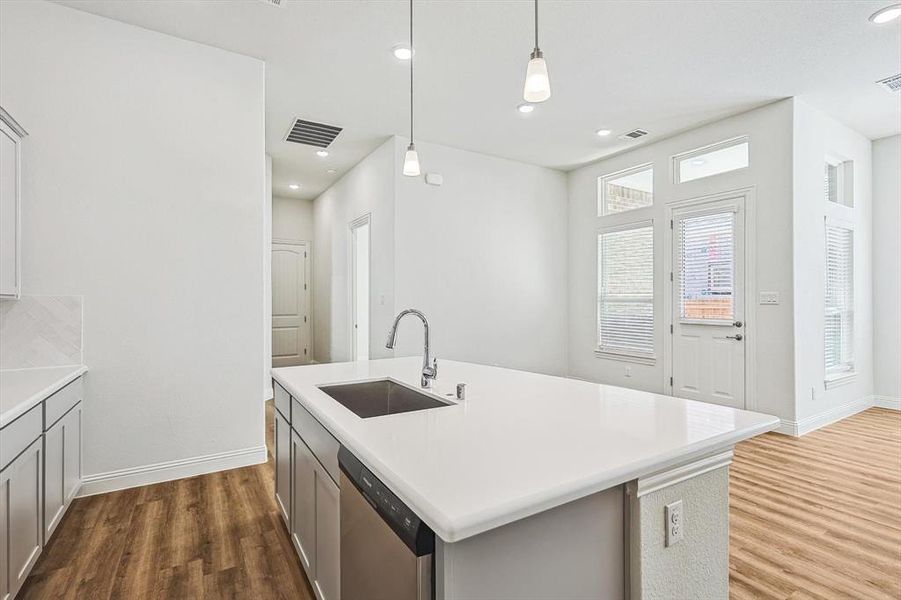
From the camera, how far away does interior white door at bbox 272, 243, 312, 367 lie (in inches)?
313

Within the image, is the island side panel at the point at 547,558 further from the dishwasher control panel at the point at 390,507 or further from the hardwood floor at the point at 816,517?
the hardwood floor at the point at 816,517

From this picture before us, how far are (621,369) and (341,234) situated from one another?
13.9 feet

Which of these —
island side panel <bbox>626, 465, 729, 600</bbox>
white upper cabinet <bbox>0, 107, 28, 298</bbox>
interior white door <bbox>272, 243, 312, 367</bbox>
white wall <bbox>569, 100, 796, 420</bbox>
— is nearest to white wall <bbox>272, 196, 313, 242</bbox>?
interior white door <bbox>272, 243, 312, 367</bbox>

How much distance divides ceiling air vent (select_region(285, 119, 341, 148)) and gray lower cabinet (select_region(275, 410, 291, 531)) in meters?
3.36

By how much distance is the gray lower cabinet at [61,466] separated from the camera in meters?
2.16

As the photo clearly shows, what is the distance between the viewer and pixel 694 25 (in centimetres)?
305

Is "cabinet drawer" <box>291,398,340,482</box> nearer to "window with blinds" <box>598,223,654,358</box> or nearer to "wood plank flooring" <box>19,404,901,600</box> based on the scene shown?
"wood plank flooring" <box>19,404,901,600</box>

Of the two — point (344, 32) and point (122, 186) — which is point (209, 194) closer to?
point (122, 186)

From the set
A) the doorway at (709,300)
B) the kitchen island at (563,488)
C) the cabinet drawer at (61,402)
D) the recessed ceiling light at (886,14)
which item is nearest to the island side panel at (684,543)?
the kitchen island at (563,488)

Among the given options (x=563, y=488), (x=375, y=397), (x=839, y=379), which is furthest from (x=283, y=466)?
(x=839, y=379)

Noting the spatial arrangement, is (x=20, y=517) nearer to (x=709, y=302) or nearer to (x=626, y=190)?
(x=709, y=302)

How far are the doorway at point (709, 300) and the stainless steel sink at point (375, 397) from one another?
3.82 m

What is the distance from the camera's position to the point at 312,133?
4988 millimetres

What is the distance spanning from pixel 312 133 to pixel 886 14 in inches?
186
